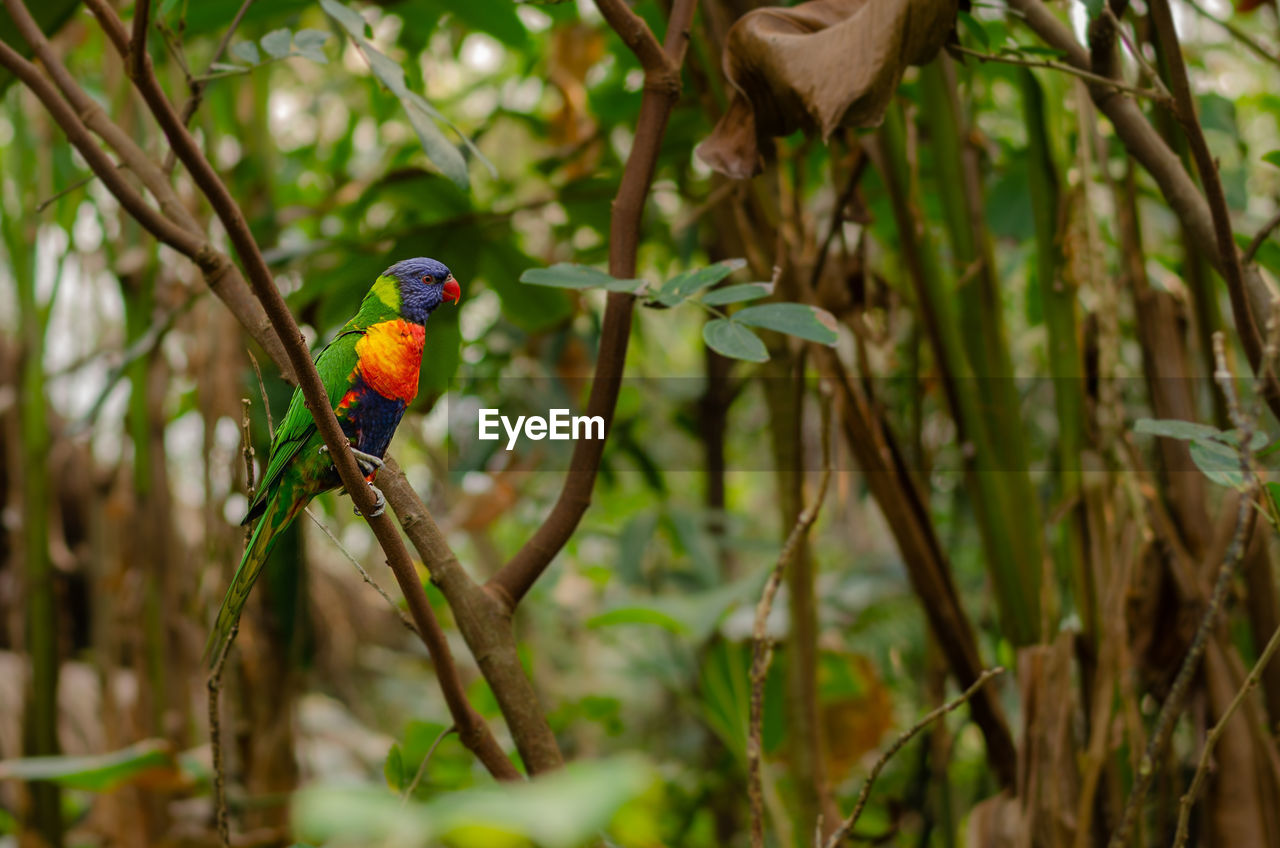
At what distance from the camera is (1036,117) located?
1.03 m

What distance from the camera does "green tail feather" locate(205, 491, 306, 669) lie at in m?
0.69

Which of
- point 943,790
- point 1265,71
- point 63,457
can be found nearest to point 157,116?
point 943,790

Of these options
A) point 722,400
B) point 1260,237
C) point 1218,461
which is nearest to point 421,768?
point 1218,461

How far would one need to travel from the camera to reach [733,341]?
70 centimetres

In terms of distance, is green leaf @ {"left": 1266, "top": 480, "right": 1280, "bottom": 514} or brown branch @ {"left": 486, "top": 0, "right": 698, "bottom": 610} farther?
brown branch @ {"left": 486, "top": 0, "right": 698, "bottom": 610}

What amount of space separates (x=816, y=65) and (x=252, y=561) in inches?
24.0

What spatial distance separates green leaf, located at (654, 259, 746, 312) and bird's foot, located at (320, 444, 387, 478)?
0.25 meters

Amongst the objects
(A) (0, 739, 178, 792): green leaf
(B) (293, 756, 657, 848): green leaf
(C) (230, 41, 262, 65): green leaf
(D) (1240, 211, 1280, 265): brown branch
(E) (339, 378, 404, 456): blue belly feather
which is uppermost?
(C) (230, 41, 262, 65): green leaf

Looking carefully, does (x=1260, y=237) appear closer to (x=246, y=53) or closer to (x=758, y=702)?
(x=758, y=702)

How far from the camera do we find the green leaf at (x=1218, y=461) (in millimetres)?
676

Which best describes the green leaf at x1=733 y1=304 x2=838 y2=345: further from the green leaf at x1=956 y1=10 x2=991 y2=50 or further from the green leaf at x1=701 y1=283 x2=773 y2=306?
the green leaf at x1=956 y1=10 x2=991 y2=50

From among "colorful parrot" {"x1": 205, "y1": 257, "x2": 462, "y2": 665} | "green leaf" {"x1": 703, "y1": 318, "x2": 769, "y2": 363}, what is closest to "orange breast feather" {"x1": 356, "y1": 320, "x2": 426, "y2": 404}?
"colorful parrot" {"x1": 205, "y1": 257, "x2": 462, "y2": 665}

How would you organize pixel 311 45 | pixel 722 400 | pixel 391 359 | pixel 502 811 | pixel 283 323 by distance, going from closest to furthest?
pixel 502 811 → pixel 283 323 → pixel 391 359 → pixel 311 45 → pixel 722 400

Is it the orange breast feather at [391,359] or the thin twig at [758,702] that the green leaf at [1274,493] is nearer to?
the thin twig at [758,702]
